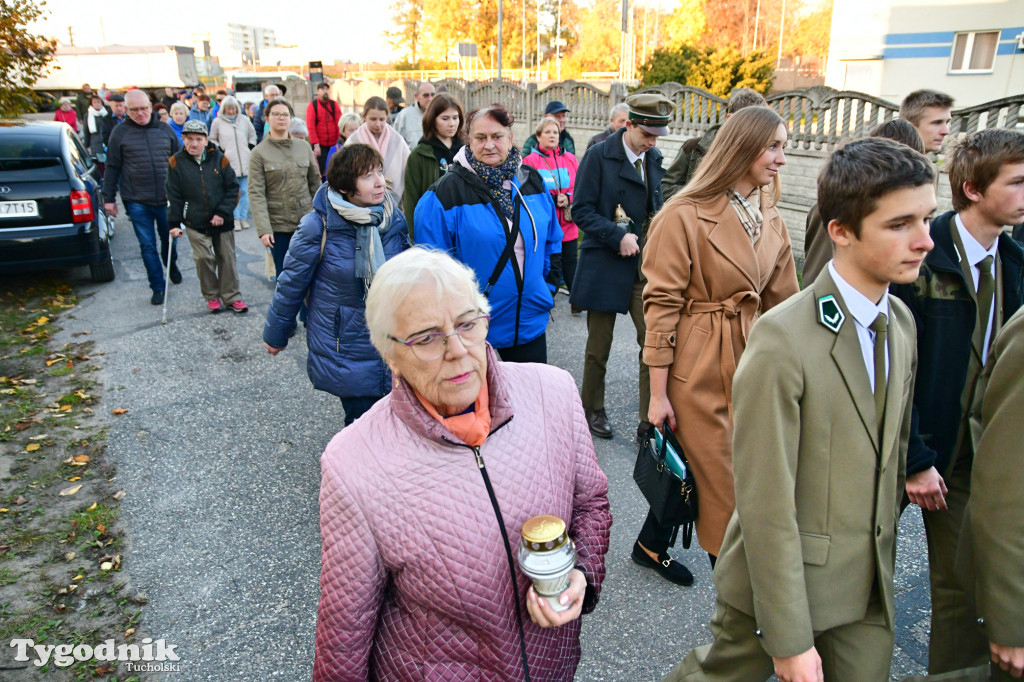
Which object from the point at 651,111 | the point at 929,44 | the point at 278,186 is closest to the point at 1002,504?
the point at 651,111

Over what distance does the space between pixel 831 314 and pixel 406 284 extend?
1082mm

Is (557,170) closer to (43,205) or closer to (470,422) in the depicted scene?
(43,205)

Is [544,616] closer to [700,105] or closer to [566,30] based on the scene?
[700,105]

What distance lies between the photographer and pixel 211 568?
3.75 m

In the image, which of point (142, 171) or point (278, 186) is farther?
point (142, 171)

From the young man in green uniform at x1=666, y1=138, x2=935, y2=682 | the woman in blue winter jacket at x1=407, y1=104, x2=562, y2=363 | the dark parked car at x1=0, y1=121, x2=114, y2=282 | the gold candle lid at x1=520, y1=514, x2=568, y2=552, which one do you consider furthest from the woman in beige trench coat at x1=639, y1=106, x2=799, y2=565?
the dark parked car at x1=0, y1=121, x2=114, y2=282

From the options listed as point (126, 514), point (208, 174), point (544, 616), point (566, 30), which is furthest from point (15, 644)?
point (566, 30)

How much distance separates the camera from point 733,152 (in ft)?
9.39

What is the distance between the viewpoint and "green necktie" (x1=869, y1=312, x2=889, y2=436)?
1863 millimetres

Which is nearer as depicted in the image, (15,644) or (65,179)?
(15,644)

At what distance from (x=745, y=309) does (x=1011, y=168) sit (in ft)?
3.36

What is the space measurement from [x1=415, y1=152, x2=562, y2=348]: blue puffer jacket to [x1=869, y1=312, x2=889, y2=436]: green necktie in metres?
2.24

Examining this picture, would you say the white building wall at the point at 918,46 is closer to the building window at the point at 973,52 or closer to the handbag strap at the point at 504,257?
the building window at the point at 973,52

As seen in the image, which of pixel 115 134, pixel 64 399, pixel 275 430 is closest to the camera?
pixel 275 430
